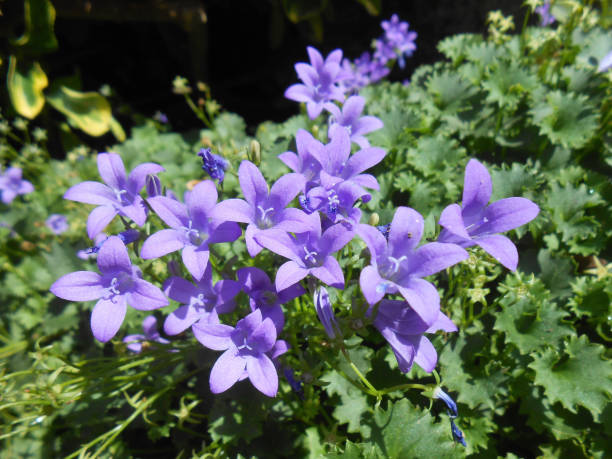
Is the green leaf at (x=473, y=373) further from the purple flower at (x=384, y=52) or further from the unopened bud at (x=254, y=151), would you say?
the purple flower at (x=384, y=52)

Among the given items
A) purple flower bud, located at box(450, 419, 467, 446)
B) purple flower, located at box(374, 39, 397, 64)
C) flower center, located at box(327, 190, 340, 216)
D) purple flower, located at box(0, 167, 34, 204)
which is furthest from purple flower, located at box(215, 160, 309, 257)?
purple flower, located at box(0, 167, 34, 204)

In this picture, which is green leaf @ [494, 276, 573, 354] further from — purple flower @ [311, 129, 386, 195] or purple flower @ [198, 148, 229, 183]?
purple flower @ [198, 148, 229, 183]

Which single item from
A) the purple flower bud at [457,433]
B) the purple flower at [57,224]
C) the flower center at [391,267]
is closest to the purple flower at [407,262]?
the flower center at [391,267]

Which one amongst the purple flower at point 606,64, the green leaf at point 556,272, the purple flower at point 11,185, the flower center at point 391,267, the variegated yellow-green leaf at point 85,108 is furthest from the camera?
the variegated yellow-green leaf at point 85,108

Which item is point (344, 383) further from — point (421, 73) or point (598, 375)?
point (421, 73)

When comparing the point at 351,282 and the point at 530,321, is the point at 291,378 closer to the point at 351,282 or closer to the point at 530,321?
the point at 351,282

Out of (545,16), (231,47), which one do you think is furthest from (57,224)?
(545,16)
